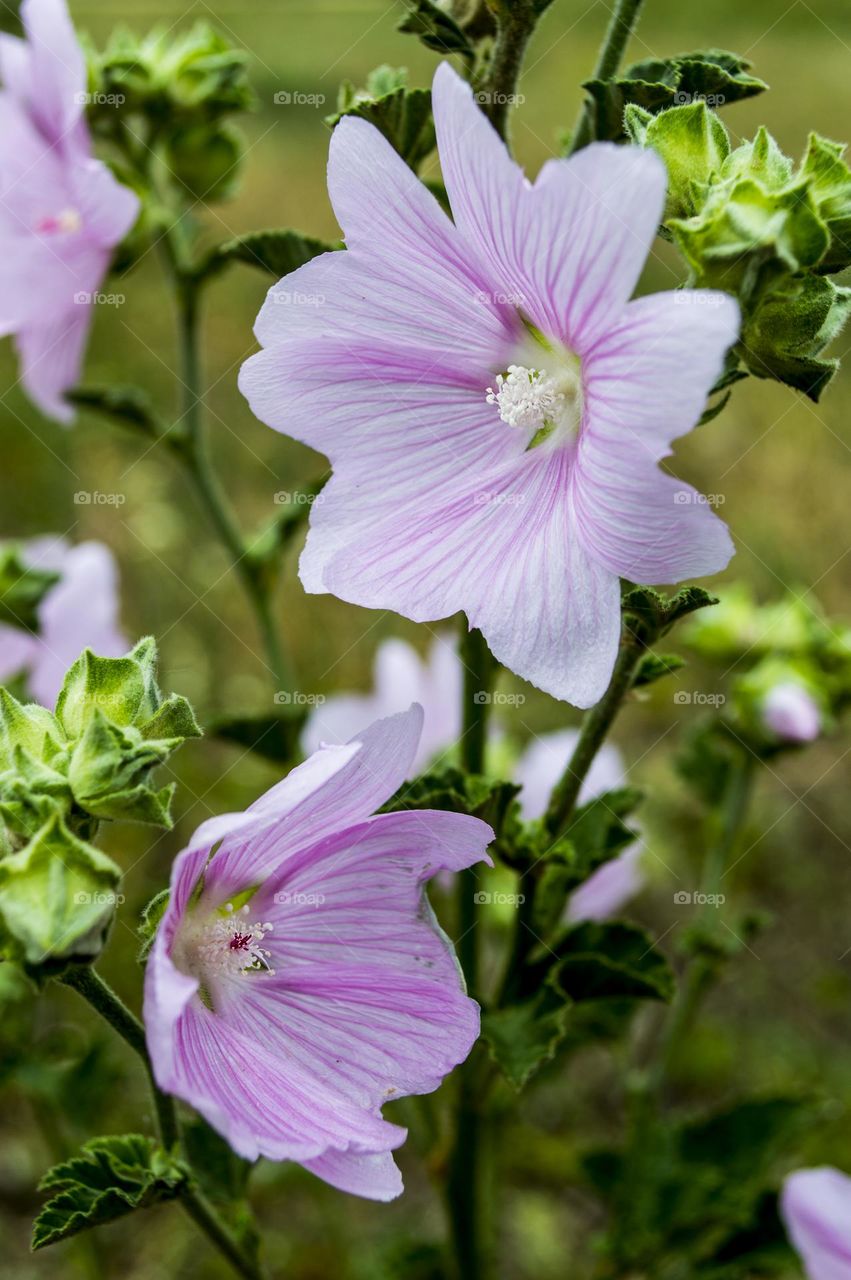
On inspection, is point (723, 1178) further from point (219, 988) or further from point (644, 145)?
point (644, 145)

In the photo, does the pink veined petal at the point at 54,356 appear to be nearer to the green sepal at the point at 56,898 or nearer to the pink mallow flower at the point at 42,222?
the pink mallow flower at the point at 42,222

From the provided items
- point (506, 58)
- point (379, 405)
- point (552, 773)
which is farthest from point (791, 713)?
point (506, 58)

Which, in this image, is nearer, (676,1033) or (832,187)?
(832,187)

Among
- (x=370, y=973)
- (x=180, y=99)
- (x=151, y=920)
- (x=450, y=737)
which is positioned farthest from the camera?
(x=450, y=737)

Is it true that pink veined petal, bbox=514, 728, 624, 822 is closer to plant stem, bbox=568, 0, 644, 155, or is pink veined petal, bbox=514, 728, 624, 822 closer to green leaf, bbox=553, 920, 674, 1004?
green leaf, bbox=553, 920, 674, 1004

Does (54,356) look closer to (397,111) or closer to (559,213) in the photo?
(397,111)

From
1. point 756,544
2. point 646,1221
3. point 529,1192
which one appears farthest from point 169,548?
point 646,1221
